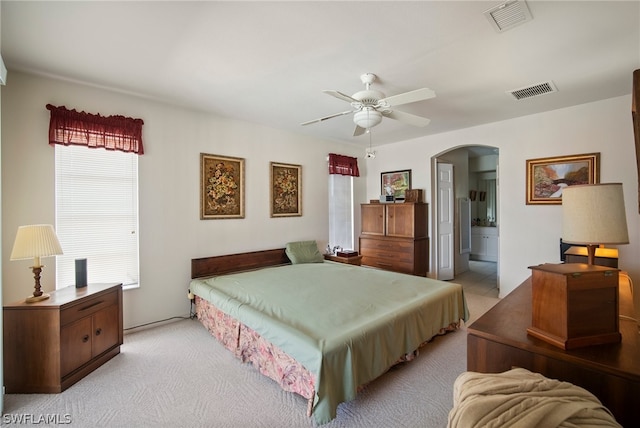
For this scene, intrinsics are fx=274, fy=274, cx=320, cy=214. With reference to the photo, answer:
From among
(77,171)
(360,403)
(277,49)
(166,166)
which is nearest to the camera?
(360,403)

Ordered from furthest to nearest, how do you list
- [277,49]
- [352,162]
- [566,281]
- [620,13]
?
[352,162] < [277,49] < [620,13] < [566,281]

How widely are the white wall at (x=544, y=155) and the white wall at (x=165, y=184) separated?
9.13ft

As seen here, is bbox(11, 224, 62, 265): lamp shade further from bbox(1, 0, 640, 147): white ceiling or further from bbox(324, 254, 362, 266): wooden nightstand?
bbox(324, 254, 362, 266): wooden nightstand

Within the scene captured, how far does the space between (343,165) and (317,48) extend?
3.11 metres

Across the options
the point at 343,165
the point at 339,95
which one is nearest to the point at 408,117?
the point at 339,95

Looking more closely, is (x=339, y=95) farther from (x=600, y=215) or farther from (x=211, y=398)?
(x=211, y=398)

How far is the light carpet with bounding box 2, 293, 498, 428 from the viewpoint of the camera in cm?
179

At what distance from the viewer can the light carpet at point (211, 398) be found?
179 centimetres

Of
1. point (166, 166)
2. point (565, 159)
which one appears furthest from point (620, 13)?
point (166, 166)

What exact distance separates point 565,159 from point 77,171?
572 cm

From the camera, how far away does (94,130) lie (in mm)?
2822

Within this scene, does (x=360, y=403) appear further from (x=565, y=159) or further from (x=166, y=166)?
(x=565, y=159)

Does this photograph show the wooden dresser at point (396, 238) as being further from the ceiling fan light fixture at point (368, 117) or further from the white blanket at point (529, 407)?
the white blanket at point (529, 407)

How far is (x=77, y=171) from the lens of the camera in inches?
111
